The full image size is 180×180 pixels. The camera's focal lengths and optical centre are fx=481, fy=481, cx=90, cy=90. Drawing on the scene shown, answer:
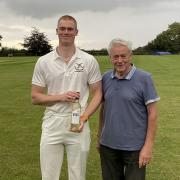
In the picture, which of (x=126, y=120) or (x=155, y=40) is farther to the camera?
(x=155, y=40)

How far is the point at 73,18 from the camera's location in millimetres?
4953

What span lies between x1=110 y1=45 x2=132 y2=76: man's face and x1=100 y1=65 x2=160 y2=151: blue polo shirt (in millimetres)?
70

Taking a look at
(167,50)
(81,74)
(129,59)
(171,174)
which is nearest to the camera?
(129,59)

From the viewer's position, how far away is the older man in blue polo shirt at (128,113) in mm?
4566

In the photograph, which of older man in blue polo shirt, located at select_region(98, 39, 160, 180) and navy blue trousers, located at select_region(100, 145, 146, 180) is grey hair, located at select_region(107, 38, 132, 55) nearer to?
older man in blue polo shirt, located at select_region(98, 39, 160, 180)

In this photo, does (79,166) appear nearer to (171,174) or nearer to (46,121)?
(46,121)

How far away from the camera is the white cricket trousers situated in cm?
499

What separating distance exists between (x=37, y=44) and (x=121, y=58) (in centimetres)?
11983

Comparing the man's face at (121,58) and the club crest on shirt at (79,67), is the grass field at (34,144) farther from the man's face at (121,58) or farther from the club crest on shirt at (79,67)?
the man's face at (121,58)

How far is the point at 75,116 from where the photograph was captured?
4.81m

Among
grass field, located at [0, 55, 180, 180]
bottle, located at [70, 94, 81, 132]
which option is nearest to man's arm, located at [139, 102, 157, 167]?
bottle, located at [70, 94, 81, 132]

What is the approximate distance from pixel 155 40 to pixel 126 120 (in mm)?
157462

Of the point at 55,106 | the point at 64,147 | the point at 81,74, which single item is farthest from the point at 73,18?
the point at 64,147

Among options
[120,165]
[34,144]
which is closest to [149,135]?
[120,165]
